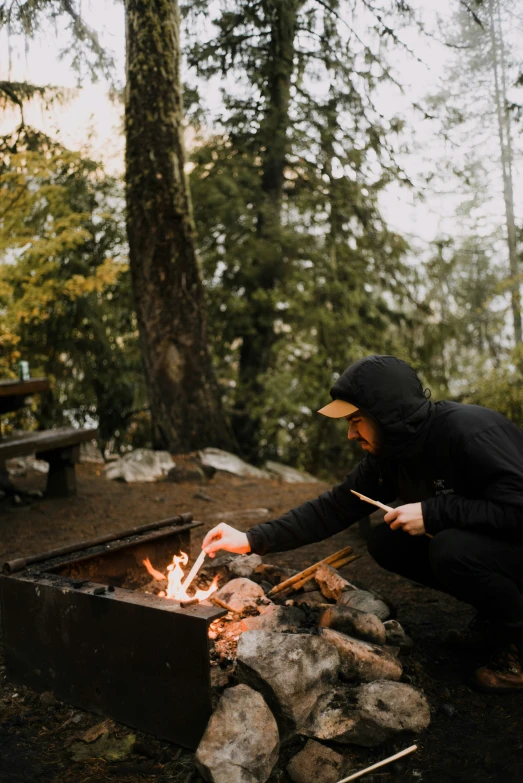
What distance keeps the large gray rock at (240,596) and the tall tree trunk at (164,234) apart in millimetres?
4456

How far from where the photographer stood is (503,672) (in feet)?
9.29

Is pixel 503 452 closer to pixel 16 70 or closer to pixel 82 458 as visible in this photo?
pixel 16 70

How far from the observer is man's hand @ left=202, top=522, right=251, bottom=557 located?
2984 mm

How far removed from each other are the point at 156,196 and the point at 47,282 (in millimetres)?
1797

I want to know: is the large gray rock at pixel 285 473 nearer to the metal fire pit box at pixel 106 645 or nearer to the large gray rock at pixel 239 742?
the metal fire pit box at pixel 106 645

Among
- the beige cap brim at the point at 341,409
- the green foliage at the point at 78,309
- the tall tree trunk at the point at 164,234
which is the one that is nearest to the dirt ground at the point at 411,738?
the beige cap brim at the point at 341,409

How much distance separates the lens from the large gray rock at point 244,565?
11.7ft

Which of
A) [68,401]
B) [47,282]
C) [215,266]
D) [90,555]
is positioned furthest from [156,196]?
[90,555]

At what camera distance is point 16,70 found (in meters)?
6.47

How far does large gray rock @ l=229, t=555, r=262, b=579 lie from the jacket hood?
120 cm

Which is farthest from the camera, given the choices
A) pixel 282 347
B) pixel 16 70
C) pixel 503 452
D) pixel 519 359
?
pixel 282 347

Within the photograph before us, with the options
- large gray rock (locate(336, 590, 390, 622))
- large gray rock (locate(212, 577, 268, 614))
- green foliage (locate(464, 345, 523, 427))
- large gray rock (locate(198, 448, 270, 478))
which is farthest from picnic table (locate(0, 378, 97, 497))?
green foliage (locate(464, 345, 523, 427))

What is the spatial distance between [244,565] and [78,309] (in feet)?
24.4

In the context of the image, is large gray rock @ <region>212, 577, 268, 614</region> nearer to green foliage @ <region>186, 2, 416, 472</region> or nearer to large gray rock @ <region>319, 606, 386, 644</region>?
large gray rock @ <region>319, 606, 386, 644</region>
